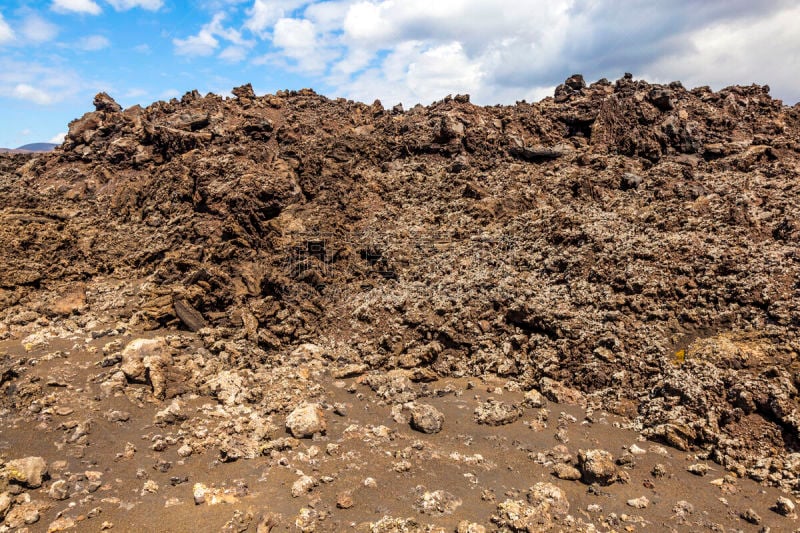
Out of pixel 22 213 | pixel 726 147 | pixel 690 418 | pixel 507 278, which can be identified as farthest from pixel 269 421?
pixel 726 147

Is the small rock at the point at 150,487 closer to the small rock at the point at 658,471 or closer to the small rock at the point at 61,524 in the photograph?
the small rock at the point at 61,524

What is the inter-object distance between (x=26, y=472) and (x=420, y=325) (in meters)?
7.88

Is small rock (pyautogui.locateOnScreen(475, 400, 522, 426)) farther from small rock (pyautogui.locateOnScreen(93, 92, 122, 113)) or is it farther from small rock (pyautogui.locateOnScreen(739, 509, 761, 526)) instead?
small rock (pyautogui.locateOnScreen(93, 92, 122, 113))

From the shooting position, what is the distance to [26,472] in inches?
265

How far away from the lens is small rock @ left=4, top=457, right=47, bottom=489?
6.64 m

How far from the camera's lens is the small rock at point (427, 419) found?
850 cm

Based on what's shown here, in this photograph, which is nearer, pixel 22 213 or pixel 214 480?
pixel 214 480

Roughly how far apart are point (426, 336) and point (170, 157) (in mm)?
15342

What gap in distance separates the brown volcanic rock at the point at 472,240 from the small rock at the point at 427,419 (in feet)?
4.84

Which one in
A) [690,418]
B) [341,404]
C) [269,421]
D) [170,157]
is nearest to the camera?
[690,418]

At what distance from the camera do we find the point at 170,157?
19.7 metres

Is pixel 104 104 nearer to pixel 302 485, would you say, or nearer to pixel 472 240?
pixel 472 240

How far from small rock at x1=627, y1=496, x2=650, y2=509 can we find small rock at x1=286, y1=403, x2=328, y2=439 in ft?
17.3

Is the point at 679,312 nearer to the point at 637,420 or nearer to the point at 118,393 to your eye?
the point at 637,420
